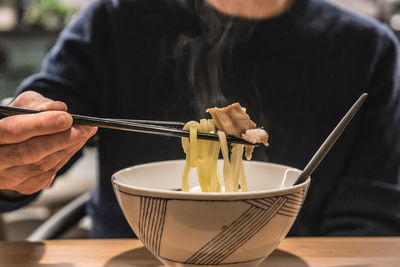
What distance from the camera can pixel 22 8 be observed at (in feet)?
10.1

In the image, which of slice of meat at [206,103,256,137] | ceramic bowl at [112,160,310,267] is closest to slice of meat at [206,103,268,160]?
slice of meat at [206,103,256,137]

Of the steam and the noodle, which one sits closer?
the noodle

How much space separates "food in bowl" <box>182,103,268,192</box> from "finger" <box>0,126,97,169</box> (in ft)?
0.59

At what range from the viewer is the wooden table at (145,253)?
729mm

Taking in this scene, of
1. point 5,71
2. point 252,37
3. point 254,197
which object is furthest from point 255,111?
point 5,71

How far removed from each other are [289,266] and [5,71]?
3.63 metres

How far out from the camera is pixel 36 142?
680 millimetres

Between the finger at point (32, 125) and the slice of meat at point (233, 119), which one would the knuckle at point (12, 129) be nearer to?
the finger at point (32, 125)

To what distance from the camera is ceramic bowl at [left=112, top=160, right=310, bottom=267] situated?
0.56 meters

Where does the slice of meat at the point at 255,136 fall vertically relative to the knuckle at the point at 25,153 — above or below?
above

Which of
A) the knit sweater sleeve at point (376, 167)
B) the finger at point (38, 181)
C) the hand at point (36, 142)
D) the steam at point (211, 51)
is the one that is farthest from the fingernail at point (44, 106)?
the knit sweater sleeve at point (376, 167)

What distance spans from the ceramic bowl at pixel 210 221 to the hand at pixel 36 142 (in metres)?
0.12

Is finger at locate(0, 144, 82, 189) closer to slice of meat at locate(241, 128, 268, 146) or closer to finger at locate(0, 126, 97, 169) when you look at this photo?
finger at locate(0, 126, 97, 169)

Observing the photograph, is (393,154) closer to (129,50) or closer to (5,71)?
(129,50)
